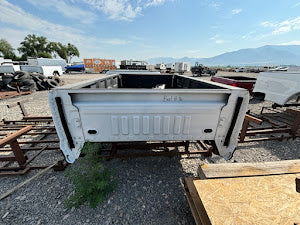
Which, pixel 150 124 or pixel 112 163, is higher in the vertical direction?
pixel 150 124

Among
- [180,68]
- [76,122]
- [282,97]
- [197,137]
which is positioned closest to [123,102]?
[76,122]

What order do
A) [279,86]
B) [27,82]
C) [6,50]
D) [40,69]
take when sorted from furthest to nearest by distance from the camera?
[6,50] < [40,69] < [27,82] < [279,86]

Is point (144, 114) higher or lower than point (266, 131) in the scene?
higher

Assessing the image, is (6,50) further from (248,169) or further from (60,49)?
(248,169)

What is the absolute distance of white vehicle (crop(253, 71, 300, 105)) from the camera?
416 cm

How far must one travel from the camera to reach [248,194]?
51.8 inches

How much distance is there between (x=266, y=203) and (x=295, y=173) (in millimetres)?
757

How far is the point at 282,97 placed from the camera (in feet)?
14.6

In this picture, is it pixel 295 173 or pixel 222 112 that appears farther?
pixel 222 112

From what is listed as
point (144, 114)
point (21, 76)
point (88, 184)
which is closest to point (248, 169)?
point (144, 114)

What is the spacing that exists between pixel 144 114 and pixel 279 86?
5516mm

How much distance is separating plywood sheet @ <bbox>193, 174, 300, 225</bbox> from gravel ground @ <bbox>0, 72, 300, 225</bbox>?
2.23 ft

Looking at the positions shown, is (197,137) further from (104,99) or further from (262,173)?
(104,99)

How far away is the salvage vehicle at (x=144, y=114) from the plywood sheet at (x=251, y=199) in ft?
2.09
